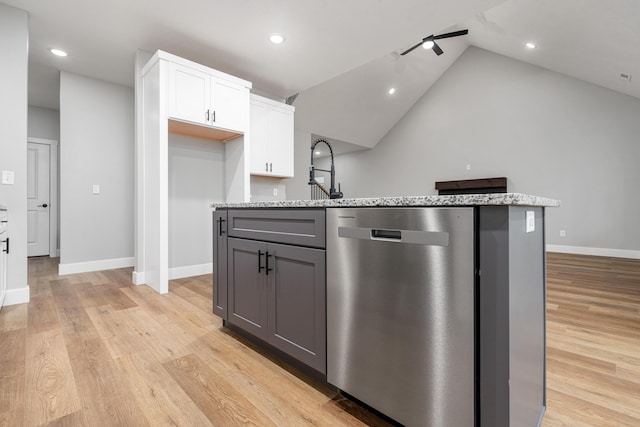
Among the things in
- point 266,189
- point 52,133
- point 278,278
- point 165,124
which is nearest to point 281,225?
point 278,278

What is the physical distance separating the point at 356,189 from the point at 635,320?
7.26 m

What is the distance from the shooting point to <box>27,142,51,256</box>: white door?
5.07 m

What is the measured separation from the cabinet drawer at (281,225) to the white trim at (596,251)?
6.41 metres

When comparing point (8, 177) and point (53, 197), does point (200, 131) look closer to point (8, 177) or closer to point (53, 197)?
point (8, 177)

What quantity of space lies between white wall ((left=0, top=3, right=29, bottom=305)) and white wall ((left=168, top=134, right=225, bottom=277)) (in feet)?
4.18

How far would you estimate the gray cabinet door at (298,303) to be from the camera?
51.7 inches

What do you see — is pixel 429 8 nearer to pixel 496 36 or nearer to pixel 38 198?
pixel 496 36

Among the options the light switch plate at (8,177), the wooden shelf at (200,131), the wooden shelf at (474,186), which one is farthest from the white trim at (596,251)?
the light switch plate at (8,177)

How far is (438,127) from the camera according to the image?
24.7 feet

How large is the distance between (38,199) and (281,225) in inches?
234

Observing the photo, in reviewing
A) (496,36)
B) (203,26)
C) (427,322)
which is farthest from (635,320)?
(496,36)

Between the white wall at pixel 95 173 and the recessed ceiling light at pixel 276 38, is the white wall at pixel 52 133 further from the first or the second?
the recessed ceiling light at pixel 276 38

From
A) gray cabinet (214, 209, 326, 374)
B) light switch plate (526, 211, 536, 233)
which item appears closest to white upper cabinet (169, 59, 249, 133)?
gray cabinet (214, 209, 326, 374)

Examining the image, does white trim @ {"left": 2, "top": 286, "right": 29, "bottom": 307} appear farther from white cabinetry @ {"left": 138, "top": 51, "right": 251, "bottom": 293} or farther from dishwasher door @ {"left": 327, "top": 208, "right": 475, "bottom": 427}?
dishwasher door @ {"left": 327, "top": 208, "right": 475, "bottom": 427}
